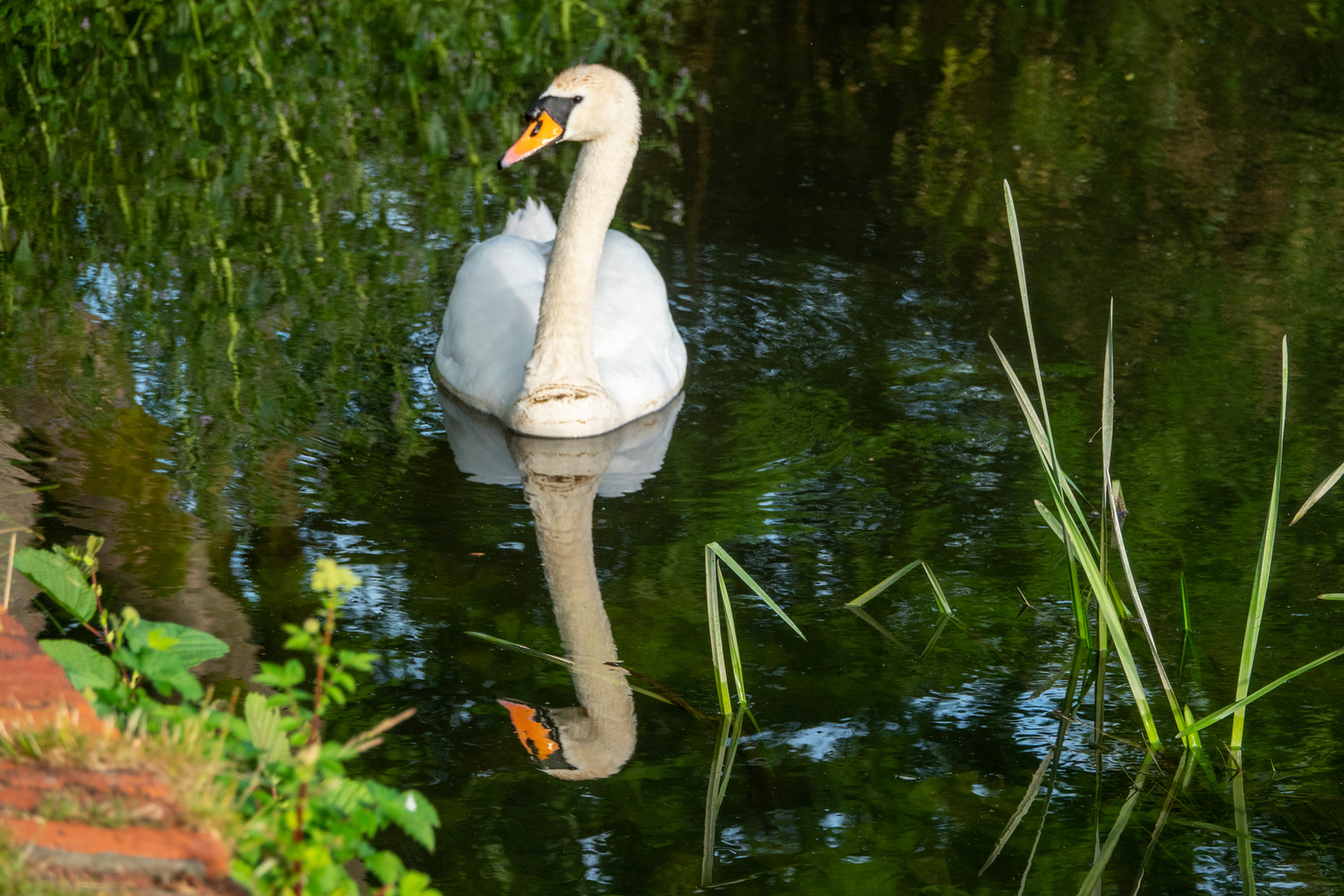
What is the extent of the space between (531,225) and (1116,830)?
4390 millimetres

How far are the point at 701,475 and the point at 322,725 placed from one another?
207 cm

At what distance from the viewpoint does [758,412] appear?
6141 millimetres

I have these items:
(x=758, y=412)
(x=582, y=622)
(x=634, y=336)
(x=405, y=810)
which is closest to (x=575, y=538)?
(x=582, y=622)

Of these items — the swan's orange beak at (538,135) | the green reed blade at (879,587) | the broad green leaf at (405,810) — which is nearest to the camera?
the broad green leaf at (405,810)

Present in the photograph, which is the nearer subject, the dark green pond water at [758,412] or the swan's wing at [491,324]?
the dark green pond water at [758,412]

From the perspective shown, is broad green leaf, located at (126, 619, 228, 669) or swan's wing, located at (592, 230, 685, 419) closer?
broad green leaf, located at (126, 619, 228, 669)

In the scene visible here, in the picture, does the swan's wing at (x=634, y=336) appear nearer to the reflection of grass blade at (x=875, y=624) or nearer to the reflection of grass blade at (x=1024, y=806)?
the reflection of grass blade at (x=875, y=624)

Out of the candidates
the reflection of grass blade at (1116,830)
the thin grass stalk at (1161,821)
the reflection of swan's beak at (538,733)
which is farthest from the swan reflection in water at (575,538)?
the thin grass stalk at (1161,821)

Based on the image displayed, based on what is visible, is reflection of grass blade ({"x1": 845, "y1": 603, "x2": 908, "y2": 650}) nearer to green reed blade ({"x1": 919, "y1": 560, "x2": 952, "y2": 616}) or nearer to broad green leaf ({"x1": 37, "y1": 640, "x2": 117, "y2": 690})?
Result: green reed blade ({"x1": 919, "y1": 560, "x2": 952, "y2": 616})

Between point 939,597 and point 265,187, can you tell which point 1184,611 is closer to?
point 939,597

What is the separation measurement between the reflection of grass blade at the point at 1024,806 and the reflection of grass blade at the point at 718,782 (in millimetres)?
614

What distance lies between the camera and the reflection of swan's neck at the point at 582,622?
12.9 ft

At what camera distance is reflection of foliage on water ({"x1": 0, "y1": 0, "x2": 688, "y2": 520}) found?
611 centimetres

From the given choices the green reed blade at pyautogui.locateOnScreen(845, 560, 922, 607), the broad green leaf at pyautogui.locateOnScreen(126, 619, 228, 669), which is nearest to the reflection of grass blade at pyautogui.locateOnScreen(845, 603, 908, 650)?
the green reed blade at pyautogui.locateOnScreen(845, 560, 922, 607)
